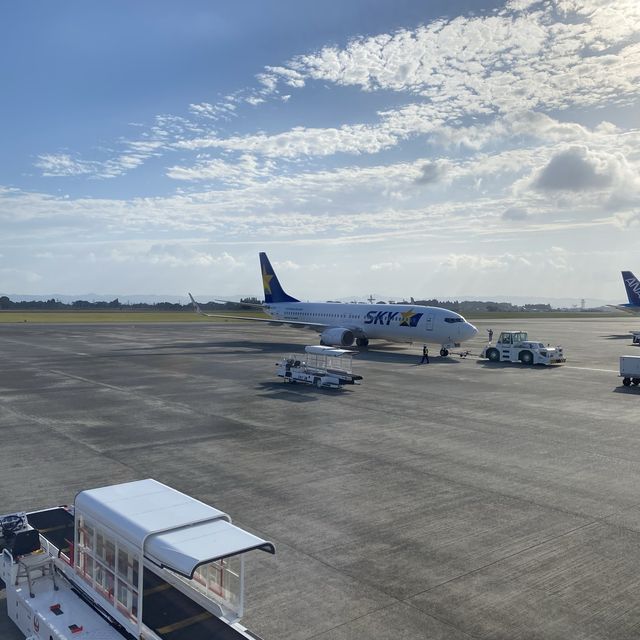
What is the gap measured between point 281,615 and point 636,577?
6.53 metres

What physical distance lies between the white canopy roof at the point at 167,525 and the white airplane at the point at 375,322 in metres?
40.2

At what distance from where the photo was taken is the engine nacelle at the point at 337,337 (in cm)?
5084

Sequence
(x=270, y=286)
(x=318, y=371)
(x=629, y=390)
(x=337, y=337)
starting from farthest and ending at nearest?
(x=270, y=286) < (x=337, y=337) < (x=318, y=371) < (x=629, y=390)

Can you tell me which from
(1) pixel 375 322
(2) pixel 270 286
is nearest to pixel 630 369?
(1) pixel 375 322

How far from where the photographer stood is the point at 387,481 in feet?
51.8

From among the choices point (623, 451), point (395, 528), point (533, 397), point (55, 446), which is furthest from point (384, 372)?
point (395, 528)

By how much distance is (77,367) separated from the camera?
40.1 metres

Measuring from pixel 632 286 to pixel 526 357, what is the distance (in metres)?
57.6

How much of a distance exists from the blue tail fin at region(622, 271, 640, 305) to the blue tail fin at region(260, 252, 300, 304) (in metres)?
57.9

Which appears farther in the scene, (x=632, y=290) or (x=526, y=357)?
(x=632, y=290)

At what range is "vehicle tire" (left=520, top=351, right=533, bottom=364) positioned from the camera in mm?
44722

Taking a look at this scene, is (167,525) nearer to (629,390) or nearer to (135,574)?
(135,574)

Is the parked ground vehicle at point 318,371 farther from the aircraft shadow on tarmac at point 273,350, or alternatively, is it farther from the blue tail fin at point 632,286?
the blue tail fin at point 632,286

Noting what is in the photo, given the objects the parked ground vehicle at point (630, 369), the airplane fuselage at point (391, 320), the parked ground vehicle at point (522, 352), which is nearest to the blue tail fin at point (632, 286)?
the parked ground vehicle at point (522, 352)
